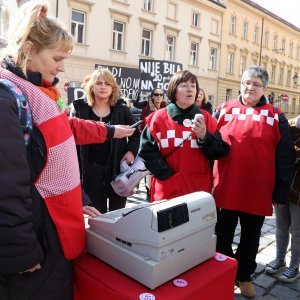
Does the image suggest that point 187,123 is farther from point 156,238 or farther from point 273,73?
point 273,73

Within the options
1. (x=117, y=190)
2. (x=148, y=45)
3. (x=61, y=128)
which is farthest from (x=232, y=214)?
(x=148, y=45)

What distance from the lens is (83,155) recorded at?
3.14m

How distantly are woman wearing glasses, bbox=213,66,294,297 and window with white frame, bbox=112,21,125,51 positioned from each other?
19622mm

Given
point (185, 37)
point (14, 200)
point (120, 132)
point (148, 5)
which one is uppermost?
point (148, 5)

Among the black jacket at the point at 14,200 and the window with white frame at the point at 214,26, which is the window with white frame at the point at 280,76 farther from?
the black jacket at the point at 14,200

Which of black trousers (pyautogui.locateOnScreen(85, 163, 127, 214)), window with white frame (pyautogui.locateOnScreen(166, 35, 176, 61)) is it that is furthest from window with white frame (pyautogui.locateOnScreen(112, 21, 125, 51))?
→ black trousers (pyautogui.locateOnScreen(85, 163, 127, 214))

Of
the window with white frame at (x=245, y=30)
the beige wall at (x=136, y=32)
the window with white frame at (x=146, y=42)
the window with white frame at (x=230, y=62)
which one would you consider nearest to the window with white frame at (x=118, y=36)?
the beige wall at (x=136, y=32)

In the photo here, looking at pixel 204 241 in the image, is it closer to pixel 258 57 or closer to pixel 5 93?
pixel 5 93

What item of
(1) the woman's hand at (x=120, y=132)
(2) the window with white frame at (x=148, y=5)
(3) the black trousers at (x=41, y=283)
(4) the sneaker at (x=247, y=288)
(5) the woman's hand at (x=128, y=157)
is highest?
(2) the window with white frame at (x=148, y=5)

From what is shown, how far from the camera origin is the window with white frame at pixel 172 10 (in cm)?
2466

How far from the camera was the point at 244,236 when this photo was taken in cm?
299

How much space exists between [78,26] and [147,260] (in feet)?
65.3

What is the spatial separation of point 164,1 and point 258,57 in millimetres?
14821

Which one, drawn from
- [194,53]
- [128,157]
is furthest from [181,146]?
[194,53]
